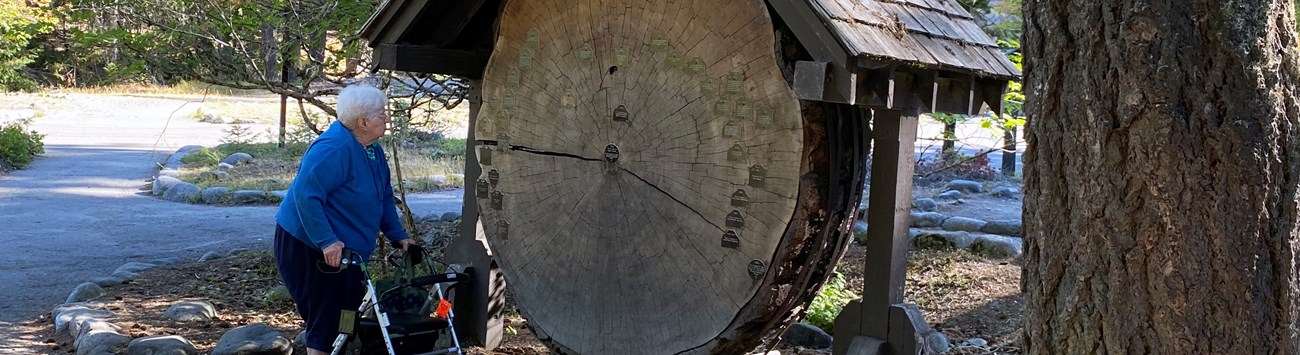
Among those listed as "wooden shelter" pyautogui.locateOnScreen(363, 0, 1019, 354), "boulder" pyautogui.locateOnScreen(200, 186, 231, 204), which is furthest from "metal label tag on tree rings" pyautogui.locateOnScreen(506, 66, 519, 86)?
"boulder" pyautogui.locateOnScreen(200, 186, 231, 204)

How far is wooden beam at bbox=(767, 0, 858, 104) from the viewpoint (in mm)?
3816

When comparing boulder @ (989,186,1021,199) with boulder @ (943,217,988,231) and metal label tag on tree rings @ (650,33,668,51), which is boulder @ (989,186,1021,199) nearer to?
boulder @ (943,217,988,231)

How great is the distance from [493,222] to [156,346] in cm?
182

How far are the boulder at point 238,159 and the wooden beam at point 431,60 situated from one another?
12.3m

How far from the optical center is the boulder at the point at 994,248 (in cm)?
876

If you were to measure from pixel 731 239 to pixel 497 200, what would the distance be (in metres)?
1.37

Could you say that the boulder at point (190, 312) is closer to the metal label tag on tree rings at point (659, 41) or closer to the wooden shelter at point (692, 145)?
the wooden shelter at point (692, 145)

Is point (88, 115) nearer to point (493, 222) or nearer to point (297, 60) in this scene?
point (297, 60)

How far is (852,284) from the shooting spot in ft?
26.2

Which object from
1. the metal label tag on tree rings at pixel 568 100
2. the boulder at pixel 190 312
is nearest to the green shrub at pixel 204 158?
the boulder at pixel 190 312

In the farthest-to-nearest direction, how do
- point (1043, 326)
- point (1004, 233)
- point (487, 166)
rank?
point (1004, 233) < point (487, 166) < point (1043, 326)

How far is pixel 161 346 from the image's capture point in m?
5.73

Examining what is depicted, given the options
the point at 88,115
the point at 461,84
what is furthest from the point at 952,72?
the point at 88,115

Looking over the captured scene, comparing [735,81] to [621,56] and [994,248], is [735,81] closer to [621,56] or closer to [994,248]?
[621,56]
